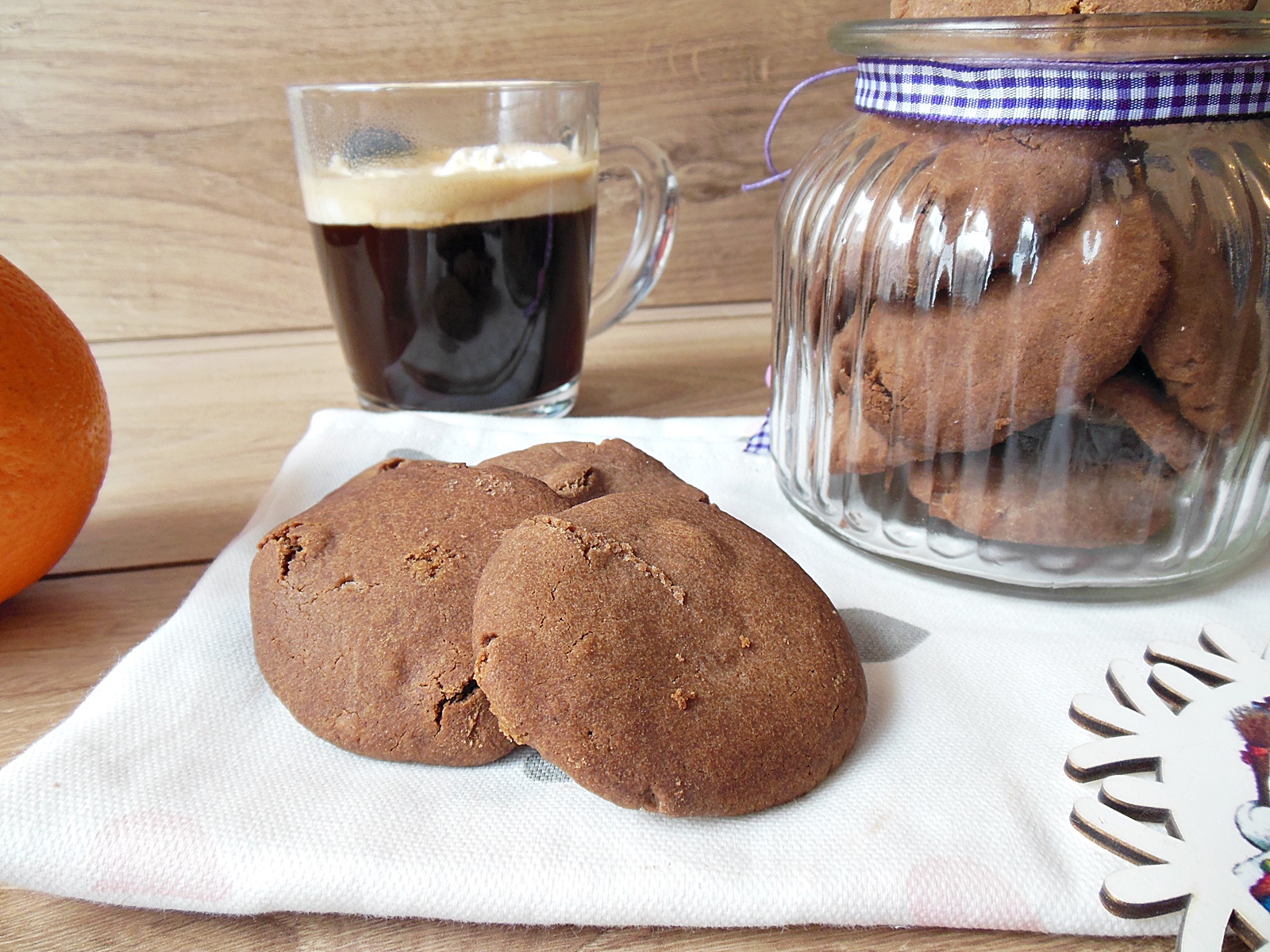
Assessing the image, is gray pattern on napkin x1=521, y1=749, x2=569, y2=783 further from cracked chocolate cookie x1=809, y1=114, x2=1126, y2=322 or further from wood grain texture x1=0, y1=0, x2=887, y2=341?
wood grain texture x1=0, y1=0, x2=887, y2=341

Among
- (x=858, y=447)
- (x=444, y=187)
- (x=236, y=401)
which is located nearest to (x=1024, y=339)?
(x=858, y=447)

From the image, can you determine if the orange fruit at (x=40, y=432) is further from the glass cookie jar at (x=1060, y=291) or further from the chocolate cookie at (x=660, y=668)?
the glass cookie jar at (x=1060, y=291)

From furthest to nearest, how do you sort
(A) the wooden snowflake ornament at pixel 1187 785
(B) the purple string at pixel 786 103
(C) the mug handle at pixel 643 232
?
(C) the mug handle at pixel 643 232 < (B) the purple string at pixel 786 103 < (A) the wooden snowflake ornament at pixel 1187 785

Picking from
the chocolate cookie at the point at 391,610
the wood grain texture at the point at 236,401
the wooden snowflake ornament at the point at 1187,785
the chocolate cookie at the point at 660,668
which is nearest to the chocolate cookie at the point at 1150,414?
the wooden snowflake ornament at the point at 1187,785

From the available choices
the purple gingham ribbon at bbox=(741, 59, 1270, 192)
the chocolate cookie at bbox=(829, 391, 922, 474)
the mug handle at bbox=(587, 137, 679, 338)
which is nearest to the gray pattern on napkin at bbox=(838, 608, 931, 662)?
the chocolate cookie at bbox=(829, 391, 922, 474)

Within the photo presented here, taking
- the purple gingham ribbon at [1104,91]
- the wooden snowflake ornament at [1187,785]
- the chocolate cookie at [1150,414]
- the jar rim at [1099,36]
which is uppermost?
the jar rim at [1099,36]

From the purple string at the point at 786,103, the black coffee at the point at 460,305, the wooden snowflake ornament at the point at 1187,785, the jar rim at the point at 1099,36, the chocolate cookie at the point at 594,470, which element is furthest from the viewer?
the black coffee at the point at 460,305

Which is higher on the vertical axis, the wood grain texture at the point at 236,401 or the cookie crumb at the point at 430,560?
the cookie crumb at the point at 430,560
